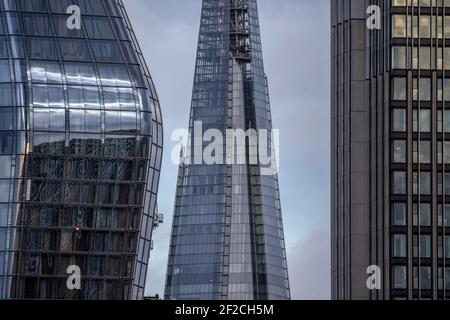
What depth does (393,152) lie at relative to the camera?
427 ft

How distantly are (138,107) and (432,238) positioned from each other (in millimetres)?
34743

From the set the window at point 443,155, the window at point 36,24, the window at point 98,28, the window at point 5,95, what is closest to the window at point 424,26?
the window at point 443,155

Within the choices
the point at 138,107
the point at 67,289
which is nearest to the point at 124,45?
the point at 138,107

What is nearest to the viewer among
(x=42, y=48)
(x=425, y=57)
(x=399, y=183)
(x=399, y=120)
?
(x=399, y=183)

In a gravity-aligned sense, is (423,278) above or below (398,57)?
below

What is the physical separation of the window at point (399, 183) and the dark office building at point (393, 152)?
0.10 metres

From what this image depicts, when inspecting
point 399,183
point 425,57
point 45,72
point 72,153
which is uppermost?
point 425,57

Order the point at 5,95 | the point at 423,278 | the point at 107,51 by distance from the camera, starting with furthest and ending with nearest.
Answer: the point at 107,51
the point at 5,95
the point at 423,278

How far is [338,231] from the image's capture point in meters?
132

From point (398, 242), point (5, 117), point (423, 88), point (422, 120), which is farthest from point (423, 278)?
point (5, 117)

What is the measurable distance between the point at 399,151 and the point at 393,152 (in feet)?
1.98

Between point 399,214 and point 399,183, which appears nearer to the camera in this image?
point 399,214

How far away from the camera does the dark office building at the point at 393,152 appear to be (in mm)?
126375

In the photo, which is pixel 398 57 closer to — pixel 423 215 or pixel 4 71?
pixel 423 215
